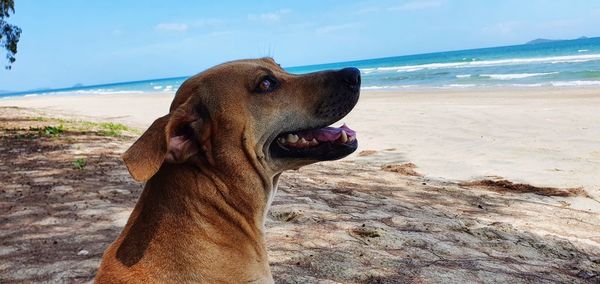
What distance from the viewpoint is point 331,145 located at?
3.53m

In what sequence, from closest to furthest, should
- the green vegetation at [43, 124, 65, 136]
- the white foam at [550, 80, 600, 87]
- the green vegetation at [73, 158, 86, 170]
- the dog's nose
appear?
the dog's nose, the green vegetation at [73, 158, 86, 170], the green vegetation at [43, 124, 65, 136], the white foam at [550, 80, 600, 87]

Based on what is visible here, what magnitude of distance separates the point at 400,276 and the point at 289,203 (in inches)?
98.5

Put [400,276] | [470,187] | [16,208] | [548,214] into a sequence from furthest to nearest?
[470,187]
[548,214]
[16,208]
[400,276]

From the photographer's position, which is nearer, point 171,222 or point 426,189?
point 171,222

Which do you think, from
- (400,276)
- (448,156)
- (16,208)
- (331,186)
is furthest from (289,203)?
(448,156)

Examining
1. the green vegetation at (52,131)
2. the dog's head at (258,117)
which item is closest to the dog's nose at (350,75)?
the dog's head at (258,117)

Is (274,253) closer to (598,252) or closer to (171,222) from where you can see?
(171,222)

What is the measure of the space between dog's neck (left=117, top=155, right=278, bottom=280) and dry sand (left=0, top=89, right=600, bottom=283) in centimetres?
128

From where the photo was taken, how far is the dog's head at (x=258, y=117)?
3070 millimetres

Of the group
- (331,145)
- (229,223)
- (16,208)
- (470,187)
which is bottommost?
(470,187)

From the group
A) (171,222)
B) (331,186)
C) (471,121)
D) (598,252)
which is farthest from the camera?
(471,121)

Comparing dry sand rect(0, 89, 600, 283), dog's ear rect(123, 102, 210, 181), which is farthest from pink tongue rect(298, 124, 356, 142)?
dry sand rect(0, 89, 600, 283)

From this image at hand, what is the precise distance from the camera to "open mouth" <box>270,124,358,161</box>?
346cm

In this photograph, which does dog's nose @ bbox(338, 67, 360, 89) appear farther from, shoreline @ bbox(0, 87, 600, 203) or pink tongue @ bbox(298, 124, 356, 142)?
shoreline @ bbox(0, 87, 600, 203)
